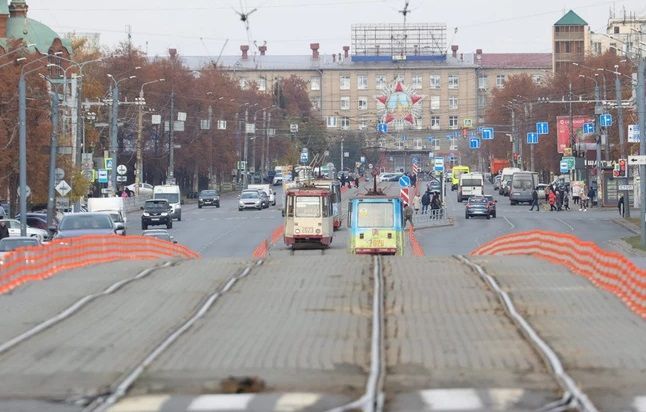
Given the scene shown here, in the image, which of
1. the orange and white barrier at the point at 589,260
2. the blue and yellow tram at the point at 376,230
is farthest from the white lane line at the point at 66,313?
the blue and yellow tram at the point at 376,230

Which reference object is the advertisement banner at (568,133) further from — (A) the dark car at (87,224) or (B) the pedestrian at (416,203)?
(A) the dark car at (87,224)

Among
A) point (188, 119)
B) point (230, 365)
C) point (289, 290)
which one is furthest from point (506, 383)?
point (188, 119)

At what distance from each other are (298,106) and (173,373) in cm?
18008

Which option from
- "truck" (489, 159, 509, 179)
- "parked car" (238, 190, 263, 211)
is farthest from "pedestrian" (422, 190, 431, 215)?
"truck" (489, 159, 509, 179)

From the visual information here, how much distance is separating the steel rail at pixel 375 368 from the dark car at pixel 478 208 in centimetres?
6327

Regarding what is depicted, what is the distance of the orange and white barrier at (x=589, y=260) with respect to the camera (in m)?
27.0

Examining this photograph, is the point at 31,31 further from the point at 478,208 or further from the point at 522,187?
the point at 478,208

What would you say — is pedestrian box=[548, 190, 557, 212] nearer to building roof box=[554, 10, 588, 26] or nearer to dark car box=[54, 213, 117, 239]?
dark car box=[54, 213, 117, 239]

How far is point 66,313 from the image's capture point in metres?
25.3

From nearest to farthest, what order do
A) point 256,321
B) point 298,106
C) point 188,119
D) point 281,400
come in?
point 281,400
point 256,321
point 188,119
point 298,106

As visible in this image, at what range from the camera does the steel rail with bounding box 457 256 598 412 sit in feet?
51.0

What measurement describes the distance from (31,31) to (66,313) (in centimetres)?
9082

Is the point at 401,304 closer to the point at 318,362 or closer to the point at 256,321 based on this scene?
the point at 256,321

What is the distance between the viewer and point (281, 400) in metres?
16.0
